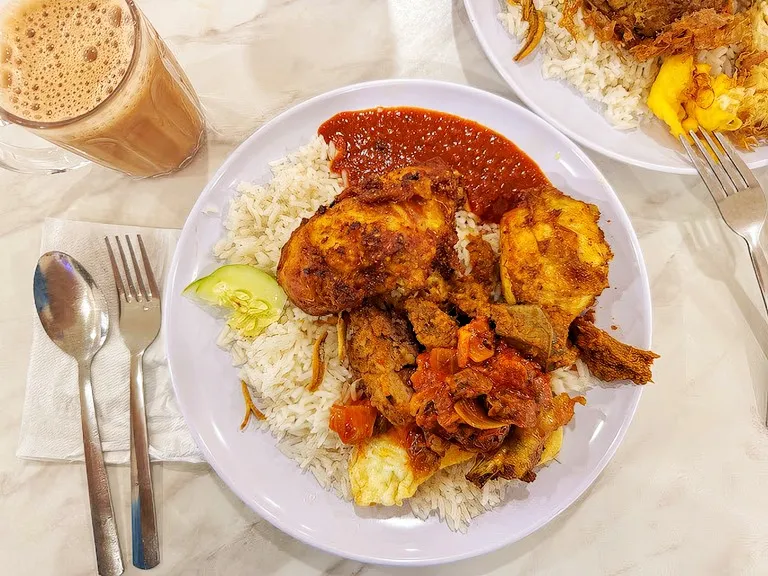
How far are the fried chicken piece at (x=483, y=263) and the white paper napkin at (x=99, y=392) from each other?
59.0 inches

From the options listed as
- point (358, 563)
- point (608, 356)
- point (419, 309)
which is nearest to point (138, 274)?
point (419, 309)

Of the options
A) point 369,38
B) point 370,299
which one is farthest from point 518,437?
point 369,38

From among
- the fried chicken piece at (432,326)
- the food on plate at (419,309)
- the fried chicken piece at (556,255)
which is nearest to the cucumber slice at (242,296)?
the food on plate at (419,309)

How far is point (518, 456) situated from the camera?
83.2 inches

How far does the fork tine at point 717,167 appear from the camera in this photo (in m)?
2.54

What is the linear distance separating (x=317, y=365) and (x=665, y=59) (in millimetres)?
2231

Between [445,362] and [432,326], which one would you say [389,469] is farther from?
[432,326]

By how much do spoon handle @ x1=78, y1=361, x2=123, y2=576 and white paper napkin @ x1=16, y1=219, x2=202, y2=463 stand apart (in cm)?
5

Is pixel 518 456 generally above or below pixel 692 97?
below

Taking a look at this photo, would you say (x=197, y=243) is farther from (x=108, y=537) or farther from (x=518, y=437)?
(x=518, y=437)

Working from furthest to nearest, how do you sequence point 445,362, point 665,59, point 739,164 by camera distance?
point 665,59 < point 739,164 < point 445,362

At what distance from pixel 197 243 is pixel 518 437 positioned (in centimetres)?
163

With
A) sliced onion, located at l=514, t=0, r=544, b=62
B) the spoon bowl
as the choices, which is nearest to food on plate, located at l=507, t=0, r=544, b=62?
sliced onion, located at l=514, t=0, r=544, b=62

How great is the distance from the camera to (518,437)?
215cm
